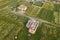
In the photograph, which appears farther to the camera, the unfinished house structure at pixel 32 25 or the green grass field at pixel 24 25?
the unfinished house structure at pixel 32 25

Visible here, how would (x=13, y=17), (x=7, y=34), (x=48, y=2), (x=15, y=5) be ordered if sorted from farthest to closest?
(x=48, y=2) → (x=15, y=5) → (x=13, y=17) → (x=7, y=34)

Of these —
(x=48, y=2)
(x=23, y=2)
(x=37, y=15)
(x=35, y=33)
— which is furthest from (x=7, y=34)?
(x=48, y=2)

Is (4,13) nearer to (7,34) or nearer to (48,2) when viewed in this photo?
(7,34)

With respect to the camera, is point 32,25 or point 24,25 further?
point 24,25

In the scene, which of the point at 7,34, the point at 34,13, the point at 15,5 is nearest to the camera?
the point at 7,34

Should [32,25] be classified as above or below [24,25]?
above

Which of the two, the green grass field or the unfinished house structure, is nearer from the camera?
the green grass field

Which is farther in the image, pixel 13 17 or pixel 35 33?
pixel 13 17
